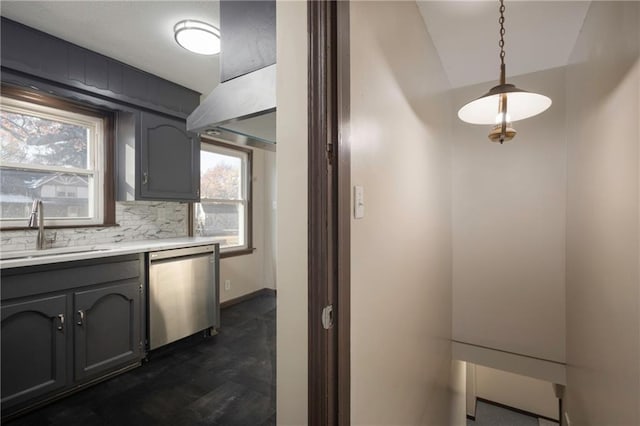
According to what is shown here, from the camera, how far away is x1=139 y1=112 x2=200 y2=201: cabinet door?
8.32 ft

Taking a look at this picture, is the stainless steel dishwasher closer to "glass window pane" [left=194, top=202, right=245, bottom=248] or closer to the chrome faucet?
"glass window pane" [left=194, top=202, right=245, bottom=248]

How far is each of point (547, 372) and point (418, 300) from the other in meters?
1.80

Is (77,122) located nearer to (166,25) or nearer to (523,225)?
(166,25)

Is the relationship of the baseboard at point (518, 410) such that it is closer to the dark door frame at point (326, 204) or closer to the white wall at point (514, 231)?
the white wall at point (514, 231)

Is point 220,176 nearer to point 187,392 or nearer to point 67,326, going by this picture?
point 67,326

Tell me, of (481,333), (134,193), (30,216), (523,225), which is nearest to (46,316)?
(30,216)

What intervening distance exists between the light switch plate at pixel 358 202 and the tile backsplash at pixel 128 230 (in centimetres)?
255

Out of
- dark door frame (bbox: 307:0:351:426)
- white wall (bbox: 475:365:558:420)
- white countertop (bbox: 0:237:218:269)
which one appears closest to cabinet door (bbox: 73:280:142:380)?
white countertop (bbox: 0:237:218:269)

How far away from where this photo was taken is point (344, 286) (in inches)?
33.0

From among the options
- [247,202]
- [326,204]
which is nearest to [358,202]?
[326,204]

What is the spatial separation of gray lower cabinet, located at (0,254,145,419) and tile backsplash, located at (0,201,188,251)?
1.84ft

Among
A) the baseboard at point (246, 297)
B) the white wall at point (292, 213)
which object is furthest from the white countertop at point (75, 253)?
the white wall at point (292, 213)

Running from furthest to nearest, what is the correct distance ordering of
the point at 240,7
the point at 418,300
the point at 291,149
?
the point at 418,300, the point at 240,7, the point at 291,149

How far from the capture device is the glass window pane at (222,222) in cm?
340
